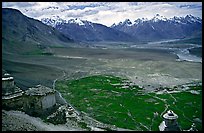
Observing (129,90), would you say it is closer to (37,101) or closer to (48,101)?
(48,101)

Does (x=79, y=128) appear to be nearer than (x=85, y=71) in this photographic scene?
Yes

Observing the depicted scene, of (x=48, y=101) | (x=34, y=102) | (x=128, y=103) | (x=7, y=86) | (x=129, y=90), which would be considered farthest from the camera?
(x=129, y=90)

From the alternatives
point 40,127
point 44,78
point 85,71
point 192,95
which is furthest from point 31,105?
point 85,71

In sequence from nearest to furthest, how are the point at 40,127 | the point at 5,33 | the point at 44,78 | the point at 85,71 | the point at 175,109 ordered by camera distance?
the point at 40,127 → the point at 175,109 → the point at 44,78 → the point at 85,71 → the point at 5,33

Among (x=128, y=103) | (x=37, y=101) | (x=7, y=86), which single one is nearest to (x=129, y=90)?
(x=128, y=103)

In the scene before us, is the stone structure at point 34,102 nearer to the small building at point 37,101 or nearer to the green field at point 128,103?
the small building at point 37,101

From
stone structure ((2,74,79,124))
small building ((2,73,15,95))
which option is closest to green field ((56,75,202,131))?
stone structure ((2,74,79,124))

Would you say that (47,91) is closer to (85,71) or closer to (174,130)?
(174,130)

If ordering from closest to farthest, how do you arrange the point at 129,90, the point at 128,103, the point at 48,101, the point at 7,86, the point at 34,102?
the point at 34,102 < the point at 48,101 < the point at 7,86 < the point at 128,103 < the point at 129,90
